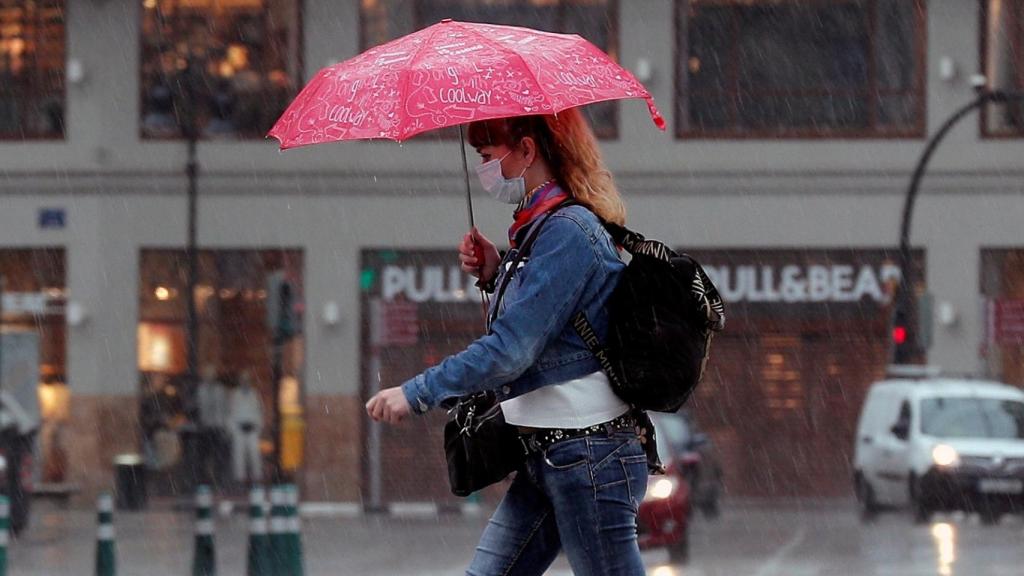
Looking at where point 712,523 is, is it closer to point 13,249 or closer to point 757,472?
point 757,472

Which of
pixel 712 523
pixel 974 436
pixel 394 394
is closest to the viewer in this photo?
pixel 394 394

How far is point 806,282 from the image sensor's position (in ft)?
91.0

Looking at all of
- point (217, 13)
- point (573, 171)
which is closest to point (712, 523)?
point (217, 13)

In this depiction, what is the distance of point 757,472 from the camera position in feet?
90.9

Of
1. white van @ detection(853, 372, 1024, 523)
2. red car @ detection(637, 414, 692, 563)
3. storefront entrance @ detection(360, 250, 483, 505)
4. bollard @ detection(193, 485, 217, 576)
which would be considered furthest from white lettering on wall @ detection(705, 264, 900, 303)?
bollard @ detection(193, 485, 217, 576)

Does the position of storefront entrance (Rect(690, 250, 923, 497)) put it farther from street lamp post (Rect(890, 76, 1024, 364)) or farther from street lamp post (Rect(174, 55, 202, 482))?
street lamp post (Rect(174, 55, 202, 482))

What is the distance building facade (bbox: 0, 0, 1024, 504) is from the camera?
27594 millimetres

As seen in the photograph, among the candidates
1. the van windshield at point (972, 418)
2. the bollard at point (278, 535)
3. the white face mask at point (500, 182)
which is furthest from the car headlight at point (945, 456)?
the white face mask at point (500, 182)

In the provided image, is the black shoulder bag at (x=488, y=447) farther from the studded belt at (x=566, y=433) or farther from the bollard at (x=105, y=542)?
the bollard at (x=105, y=542)

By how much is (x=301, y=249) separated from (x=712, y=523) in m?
8.13

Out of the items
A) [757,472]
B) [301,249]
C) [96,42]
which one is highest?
[96,42]

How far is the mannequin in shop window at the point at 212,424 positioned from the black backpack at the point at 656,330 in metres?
22.9

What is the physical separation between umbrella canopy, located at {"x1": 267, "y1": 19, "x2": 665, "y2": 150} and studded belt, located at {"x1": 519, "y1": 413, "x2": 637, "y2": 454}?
0.74 m

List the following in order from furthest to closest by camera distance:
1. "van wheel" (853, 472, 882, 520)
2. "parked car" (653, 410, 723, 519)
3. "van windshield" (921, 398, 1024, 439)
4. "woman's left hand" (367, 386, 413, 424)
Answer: "van wheel" (853, 472, 882, 520), "van windshield" (921, 398, 1024, 439), "parked car" (653, 410, 723, 519), "woman's left hand" (367, 386, 413, 424)
